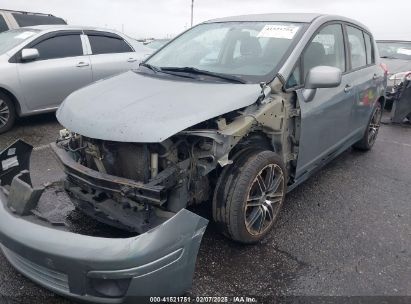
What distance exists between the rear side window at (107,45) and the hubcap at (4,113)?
67.2 inches

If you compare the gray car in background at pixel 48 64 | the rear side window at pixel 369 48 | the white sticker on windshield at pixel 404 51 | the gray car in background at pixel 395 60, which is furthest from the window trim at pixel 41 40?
the white sticker on windshield at pixel 404 51

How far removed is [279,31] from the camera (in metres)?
3.23

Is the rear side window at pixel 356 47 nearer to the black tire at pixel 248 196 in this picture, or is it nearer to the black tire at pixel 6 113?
the black tire at pixel 248 196

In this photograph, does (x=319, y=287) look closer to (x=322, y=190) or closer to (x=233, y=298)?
(x=233, y=298)

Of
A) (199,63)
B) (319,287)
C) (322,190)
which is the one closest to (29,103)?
(199,63)

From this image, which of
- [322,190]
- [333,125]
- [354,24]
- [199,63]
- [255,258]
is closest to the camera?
[255,258]

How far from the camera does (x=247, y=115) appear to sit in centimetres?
256

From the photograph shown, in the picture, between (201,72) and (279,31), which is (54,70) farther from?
(279,31)

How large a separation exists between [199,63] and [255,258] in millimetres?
1694

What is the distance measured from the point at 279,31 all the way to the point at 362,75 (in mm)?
1398

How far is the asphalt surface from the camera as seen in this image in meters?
2.38

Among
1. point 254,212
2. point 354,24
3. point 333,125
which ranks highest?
point 354,24

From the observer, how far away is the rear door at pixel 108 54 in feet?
20.6

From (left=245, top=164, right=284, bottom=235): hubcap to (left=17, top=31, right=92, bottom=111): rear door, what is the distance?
4214 millimetres
